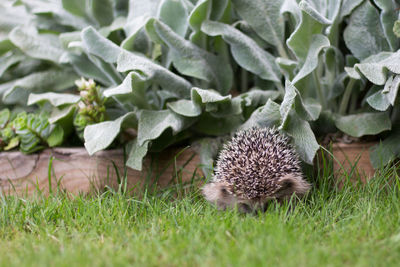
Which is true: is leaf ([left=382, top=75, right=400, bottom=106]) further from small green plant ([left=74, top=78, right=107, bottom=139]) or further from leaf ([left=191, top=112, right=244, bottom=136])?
small green plant ([left=74, top=78, right=107, bottom=139])

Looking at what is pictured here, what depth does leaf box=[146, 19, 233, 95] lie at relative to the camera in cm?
318

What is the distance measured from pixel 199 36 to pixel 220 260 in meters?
1.96

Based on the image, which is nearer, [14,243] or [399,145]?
[14,243]

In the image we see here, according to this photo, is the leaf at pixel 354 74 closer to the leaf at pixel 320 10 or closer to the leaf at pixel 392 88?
the leaf at pixel 392 88

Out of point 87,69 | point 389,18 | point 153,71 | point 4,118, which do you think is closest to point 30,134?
A: point 4,118

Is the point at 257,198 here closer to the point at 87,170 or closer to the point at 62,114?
the point at 87,170

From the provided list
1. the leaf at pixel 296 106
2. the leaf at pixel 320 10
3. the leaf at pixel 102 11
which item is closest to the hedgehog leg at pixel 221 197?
the leaf at pixel 296 106

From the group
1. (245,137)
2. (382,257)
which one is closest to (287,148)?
(245,137)

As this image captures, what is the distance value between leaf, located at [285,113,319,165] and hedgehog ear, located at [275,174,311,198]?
0.57 ft

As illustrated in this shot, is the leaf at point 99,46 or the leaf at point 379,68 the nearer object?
the leaf at point 379,68

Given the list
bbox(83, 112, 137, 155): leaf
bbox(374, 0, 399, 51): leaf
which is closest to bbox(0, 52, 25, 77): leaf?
bbox(83, 112, 137, 155): leaf

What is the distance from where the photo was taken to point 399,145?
2.89 m

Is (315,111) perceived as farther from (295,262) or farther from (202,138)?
(295,262)

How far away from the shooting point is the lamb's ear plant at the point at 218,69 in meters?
2.85
